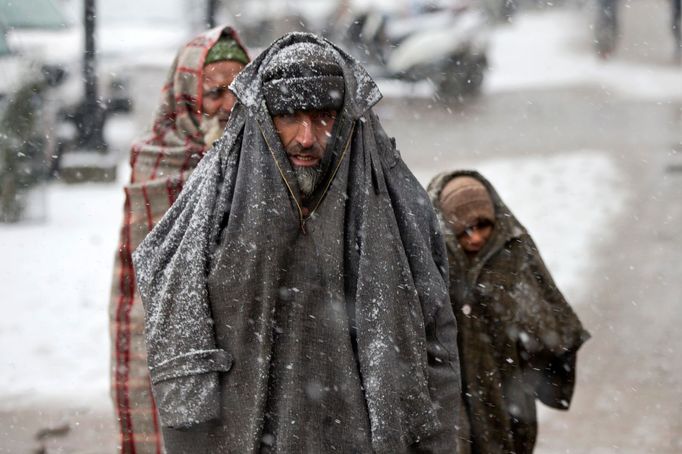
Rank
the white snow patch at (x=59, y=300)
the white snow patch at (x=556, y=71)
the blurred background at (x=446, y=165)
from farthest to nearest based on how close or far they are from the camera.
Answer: the white snow patch at (x=556, y=71), the white snow patch at (x=59, y=300), the blurred background at (x=446, y=165)

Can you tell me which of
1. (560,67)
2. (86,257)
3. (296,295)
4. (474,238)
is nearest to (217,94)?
(474,238)

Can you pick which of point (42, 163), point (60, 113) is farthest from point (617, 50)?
point (42, 163)

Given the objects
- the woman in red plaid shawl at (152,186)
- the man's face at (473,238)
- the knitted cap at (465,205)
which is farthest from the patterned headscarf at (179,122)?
the man's face at (473,238)

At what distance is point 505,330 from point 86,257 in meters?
6.49

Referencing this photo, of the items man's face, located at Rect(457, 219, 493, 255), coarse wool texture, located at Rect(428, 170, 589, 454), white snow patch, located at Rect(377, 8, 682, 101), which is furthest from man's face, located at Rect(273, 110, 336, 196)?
white snow patch, located at Rect(377, 8, 682, 101)

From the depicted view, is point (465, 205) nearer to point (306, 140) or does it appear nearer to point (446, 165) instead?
point (306, 140)

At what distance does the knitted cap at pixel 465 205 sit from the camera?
16.8ft

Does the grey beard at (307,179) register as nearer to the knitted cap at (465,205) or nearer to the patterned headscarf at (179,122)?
the patterned headscarf at (179,122)

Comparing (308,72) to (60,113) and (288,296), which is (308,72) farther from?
(60,113)

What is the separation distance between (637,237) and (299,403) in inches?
347

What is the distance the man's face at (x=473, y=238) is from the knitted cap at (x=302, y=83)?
170 centimetres

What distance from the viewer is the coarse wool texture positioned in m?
5.02

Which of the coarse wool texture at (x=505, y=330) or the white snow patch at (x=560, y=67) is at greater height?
the white snow patch at (x=560, y=67)

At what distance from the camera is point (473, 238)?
5.15 m
